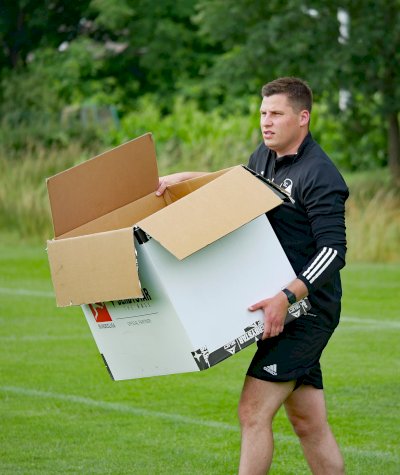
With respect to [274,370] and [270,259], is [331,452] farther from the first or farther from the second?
[270,259]

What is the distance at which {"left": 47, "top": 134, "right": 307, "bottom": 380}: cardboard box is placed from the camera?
16.9 feet

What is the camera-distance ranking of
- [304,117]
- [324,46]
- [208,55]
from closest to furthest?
1. [304,117]
2. [324,46]
3. [208,55]

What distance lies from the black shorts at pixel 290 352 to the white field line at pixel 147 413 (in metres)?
2.09

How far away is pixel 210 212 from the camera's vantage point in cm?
520

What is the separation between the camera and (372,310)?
1405 cm

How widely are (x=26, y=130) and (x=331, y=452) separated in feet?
79.1

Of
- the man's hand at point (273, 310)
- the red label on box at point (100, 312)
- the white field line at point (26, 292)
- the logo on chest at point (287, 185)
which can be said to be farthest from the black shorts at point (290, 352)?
the white field line at point (26, 292)

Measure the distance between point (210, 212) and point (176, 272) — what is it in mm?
276

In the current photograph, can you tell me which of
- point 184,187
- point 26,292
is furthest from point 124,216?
point 26,292

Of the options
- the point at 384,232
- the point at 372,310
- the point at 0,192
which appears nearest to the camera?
the point at 372,310

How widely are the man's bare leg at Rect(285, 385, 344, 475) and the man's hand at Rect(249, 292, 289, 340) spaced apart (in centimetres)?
63

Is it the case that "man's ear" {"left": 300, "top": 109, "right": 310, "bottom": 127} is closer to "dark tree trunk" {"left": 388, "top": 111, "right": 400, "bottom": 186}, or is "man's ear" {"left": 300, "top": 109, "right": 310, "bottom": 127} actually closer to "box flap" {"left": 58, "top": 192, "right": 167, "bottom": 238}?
"box flap" {"left": 58, "top": 192, "right": 167, "bottom": 238}

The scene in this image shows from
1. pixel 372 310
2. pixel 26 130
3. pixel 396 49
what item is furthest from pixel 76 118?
pixel 372 310

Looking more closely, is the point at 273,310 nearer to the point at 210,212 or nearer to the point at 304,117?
the point at 210,212
